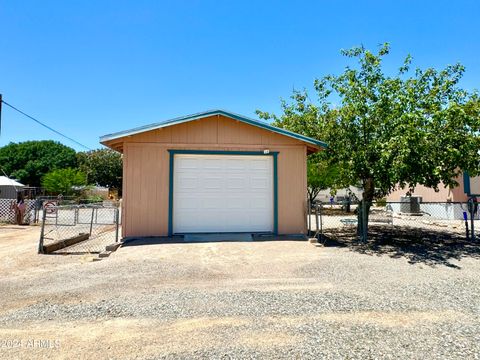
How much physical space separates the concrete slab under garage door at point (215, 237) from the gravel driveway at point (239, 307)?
58.0 inches

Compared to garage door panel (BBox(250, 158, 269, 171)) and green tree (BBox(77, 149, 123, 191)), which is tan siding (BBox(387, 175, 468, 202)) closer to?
garage door panel (BBox(250, 158, 269, 171))

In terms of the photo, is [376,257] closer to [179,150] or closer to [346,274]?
[346,274]

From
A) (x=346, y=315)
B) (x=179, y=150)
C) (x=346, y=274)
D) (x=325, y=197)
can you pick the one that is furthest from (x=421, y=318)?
(x=325, y=197)

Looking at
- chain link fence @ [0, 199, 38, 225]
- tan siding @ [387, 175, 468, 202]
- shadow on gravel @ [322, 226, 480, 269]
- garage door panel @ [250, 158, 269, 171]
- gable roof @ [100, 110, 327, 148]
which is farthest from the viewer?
tan siding @ [387, 175, 468, 202]

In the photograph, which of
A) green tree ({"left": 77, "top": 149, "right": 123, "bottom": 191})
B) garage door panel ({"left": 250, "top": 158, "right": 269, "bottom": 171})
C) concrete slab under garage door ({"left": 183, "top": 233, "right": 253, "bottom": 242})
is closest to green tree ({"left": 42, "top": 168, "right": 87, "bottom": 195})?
green tree ({"left": 77, "top": 149, "right": 123, "bottom": 191})

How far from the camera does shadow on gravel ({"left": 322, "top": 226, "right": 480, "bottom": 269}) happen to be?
24.6 feet

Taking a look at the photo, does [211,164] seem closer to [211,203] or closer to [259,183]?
[211,203]

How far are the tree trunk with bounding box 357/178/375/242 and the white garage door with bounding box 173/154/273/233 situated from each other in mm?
2466

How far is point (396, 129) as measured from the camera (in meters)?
7.80

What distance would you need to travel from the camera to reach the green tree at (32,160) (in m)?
46.2

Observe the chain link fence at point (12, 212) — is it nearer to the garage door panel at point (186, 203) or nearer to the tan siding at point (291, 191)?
the garage door panel at point (186, 203)

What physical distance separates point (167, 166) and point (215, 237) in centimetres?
236

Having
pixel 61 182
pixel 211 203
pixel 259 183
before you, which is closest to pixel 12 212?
pixel 211 203

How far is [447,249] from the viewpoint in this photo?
8336 mm
